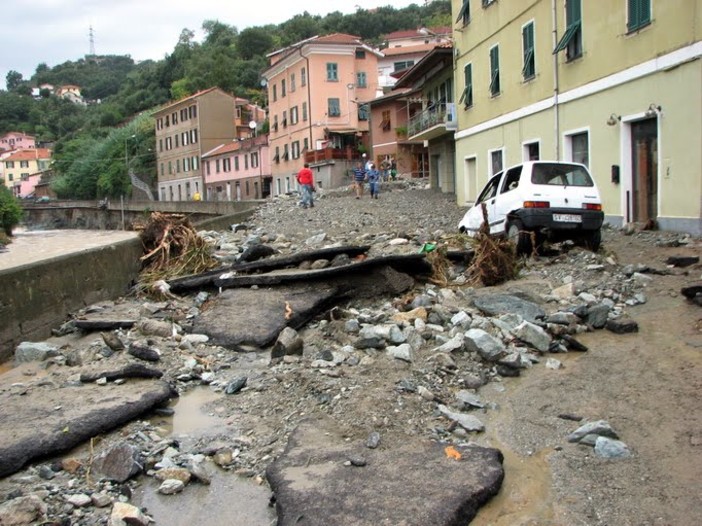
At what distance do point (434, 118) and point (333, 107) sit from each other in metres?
29.1

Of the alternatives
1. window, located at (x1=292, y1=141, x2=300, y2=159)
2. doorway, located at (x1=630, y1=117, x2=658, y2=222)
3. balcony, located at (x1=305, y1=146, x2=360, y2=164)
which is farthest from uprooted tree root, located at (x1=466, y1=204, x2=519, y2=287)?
window, located at (x1=292, y1=141, x2=300, y2=159)

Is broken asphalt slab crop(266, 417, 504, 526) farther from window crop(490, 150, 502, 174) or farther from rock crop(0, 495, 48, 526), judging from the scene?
window crop(490, 150, 502, 174)

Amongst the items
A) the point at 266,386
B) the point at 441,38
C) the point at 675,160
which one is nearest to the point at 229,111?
the point at 441,38

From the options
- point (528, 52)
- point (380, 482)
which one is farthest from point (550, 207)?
point (528, 52)

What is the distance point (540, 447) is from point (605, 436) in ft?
Result: 1.52

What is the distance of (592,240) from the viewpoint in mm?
11305

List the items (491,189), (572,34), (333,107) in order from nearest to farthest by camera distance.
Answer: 1. (491,189)
2. (572,34)
3. (333,107)

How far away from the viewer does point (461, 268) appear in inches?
425

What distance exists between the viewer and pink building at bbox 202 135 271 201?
6788 centimetres

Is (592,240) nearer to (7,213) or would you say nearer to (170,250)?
(170,250)

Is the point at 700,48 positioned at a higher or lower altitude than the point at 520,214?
higher

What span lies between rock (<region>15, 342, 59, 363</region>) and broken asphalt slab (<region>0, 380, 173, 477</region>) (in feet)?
4.74

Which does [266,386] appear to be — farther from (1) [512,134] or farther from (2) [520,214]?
(1) [512,134]

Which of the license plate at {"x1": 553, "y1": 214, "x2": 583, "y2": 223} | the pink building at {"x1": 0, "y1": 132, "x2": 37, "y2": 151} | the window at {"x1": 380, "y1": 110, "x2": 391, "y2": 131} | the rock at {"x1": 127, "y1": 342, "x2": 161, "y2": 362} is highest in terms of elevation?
Answer: the pink building at {"x1": 0, "y1": 132, "x2": 37, "y2": 151}
